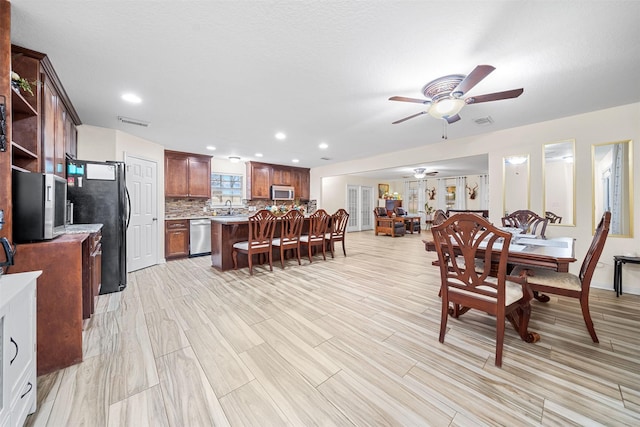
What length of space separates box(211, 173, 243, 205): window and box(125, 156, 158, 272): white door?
1.71 m

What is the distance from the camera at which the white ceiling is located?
1.48m

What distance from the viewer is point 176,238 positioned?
16.0 feet

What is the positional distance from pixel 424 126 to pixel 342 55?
231 centimetres

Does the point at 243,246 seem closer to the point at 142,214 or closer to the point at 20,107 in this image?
the point at 142,214

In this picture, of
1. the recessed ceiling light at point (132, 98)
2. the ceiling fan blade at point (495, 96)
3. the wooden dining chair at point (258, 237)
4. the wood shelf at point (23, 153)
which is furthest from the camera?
the wooden dining chair at point (258, 237)

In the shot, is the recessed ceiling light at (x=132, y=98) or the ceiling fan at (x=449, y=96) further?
the recessed ceiling light at (x=132, y=98)

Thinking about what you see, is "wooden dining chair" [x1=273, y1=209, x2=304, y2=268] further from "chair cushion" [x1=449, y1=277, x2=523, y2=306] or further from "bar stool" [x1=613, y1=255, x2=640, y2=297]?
"bar stool" [x1=613, y1=255, x2=640, y2=297]

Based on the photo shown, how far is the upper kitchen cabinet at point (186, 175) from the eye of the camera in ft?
16.5

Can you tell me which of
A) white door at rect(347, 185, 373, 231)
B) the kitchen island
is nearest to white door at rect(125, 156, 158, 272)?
the kitchen island

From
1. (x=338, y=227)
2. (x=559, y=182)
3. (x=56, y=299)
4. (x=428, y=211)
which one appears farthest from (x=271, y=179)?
(x=428, y=211)

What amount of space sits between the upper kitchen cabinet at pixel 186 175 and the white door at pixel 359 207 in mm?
5387

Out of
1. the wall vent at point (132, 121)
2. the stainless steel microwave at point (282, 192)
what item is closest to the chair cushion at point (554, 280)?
the wall vent at point (132, 121)

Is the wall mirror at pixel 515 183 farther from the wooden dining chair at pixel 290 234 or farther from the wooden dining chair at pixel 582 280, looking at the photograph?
the wooden dining chair at pixel 290 234

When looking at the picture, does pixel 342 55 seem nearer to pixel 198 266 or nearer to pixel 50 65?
pixel 50 65
